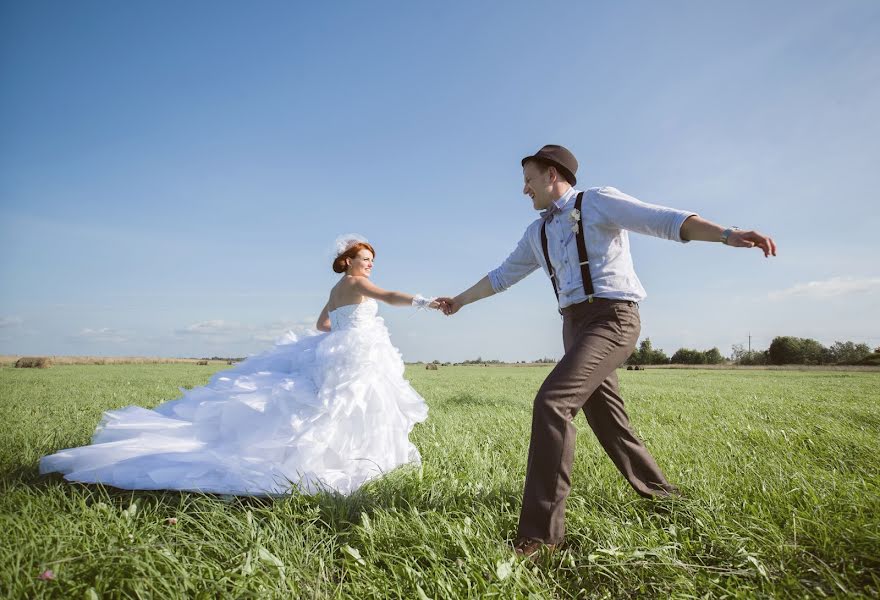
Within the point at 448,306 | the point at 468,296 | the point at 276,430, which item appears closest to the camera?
the point at 276,430

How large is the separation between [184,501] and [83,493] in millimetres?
1005

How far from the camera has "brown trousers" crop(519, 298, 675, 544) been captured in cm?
327

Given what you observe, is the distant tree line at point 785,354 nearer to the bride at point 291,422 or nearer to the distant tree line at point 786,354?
the distant tree line at point 786,354

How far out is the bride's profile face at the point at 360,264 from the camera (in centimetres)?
657

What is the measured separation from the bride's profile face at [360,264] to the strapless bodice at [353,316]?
407 mm

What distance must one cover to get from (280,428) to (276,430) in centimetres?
5

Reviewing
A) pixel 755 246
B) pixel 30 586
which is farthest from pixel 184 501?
pixel 755 246

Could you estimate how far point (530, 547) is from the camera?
10.6ft

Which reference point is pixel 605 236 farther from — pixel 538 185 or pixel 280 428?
pixel 280 428

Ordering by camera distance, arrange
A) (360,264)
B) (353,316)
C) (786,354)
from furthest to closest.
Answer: (786,354)
(360,264)
(353,316)

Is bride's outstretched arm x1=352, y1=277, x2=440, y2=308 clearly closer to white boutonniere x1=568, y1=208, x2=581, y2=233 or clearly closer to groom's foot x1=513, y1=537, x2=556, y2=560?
white boutonniere x1=568, y1=208, x2=581, y2=233

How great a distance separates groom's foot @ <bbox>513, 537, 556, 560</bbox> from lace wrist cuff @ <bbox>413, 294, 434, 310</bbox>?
11.1ft

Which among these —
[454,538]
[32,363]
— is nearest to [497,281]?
[454,538]

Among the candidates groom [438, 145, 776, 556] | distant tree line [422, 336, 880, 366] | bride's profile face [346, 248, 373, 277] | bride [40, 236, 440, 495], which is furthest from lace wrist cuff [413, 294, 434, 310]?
distant tree line [422, 336, 880, 366]
